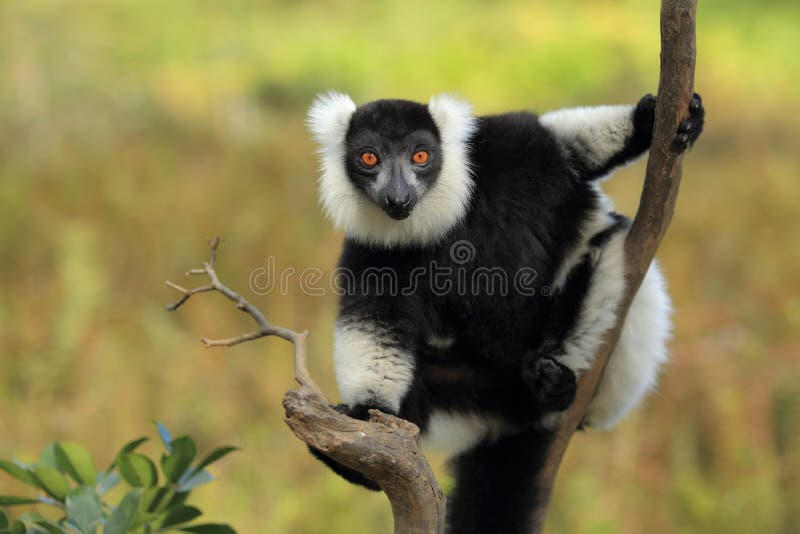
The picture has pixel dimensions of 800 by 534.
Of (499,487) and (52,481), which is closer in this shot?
(52,481)

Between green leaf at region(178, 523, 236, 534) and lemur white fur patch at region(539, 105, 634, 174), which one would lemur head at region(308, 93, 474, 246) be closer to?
lemur white fur patch at region(539, 105, 634, 174)

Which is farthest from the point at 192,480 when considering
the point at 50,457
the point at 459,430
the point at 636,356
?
the point at 636,356

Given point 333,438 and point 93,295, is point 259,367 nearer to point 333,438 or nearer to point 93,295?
point 93,295

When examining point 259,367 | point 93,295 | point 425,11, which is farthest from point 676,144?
point 425,11

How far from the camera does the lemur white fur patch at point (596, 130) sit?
3934mm

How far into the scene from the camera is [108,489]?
11.1 ft

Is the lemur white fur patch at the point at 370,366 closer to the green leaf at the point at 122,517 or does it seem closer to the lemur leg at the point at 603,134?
the green leaf at the point at 122,517

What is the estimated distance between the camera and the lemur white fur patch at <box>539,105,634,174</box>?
3.93 metres

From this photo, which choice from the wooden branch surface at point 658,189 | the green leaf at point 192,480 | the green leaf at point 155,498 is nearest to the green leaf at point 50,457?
the green leaf at point 155,498

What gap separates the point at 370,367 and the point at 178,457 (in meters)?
0.90

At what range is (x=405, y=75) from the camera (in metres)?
13.7

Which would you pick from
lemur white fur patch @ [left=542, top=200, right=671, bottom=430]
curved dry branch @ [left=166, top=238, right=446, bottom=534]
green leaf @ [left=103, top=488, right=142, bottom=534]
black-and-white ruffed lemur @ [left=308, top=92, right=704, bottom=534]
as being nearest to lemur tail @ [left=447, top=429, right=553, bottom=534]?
black-and-white ruffed lemur @ [left=308, top=92, right=704, bottom=534]

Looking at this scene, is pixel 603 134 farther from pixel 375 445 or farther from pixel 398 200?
pixel 375 445

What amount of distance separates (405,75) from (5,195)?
643cm
